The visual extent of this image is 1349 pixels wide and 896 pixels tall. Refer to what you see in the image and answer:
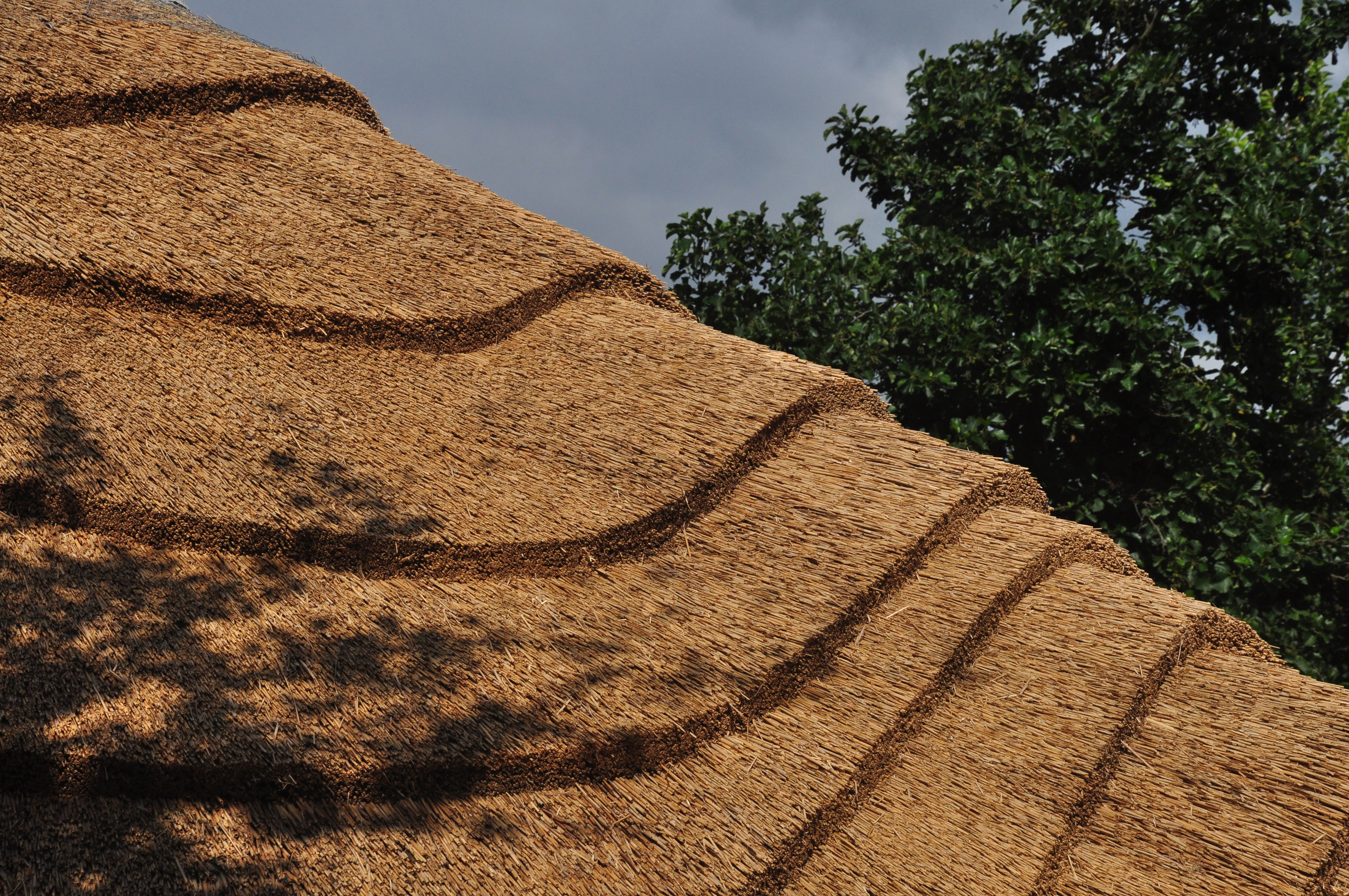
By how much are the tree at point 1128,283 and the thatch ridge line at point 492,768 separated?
183 inches

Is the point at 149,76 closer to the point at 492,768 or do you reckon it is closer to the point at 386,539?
the point at 386,539

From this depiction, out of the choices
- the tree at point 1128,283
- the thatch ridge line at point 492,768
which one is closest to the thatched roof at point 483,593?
the thatch ridge line at point 492,768

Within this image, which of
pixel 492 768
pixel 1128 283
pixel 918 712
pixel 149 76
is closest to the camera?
pixel 492 768

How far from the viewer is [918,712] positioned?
579 centimetres

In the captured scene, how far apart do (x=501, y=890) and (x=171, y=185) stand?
527 centimetres

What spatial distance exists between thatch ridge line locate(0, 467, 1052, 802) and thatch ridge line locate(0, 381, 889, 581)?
43.4 inches

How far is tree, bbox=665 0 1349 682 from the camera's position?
10086mm

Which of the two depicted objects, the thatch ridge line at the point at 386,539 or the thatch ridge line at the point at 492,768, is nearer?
the thatch ridge line at the point at 492,768

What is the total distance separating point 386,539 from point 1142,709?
16.0 ft

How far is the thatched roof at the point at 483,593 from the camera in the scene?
13.3 feet

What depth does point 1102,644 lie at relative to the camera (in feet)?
20.5

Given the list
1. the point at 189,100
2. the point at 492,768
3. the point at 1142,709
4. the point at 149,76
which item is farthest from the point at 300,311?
the point at 1142,709

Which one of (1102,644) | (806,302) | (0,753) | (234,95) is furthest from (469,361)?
(806,302)

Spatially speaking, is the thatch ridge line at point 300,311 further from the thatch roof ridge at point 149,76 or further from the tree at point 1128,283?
the tree at point 1128,283
